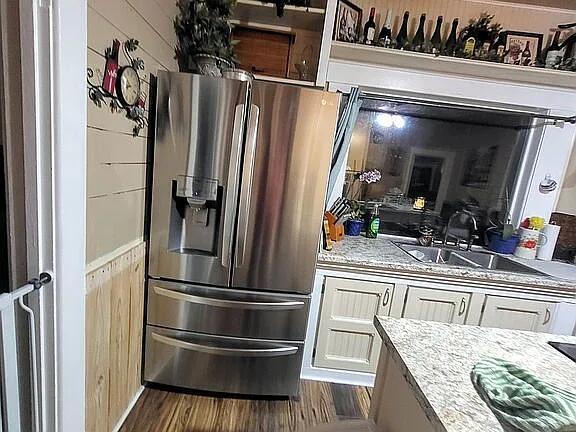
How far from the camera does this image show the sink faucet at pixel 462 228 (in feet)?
8.48

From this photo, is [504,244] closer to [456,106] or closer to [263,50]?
[456,106]

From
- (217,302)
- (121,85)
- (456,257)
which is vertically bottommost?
(217,302)

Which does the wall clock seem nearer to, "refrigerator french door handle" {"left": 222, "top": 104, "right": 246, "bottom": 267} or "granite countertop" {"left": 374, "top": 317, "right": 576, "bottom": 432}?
"refrigerator french door handle" {"left": 222, "top": 104, "right": 246, "bottom": 267}

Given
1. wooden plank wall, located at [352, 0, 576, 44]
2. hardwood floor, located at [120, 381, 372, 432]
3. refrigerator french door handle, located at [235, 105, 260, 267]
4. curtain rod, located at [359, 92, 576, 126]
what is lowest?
hardwood floor, located at [120, 381, 372, 432]

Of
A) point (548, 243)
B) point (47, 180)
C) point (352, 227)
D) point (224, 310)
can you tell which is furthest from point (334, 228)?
point (47, 180)

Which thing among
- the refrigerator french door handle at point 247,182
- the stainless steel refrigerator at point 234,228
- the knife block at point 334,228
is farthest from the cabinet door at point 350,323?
the refrigerator french door handle at point 247,182

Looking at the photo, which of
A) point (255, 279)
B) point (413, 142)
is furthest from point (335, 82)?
point (255, 279)

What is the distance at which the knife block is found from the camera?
229cm

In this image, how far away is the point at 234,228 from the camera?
181 centimetres

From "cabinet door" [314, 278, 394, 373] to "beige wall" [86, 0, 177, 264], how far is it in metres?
1.17

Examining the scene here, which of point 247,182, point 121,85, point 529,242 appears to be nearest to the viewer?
point 121,85

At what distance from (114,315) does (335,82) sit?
1.90 metres

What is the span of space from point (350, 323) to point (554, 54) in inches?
85.3

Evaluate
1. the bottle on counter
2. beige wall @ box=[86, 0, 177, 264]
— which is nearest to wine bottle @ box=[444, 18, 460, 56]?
the bottle on counter
